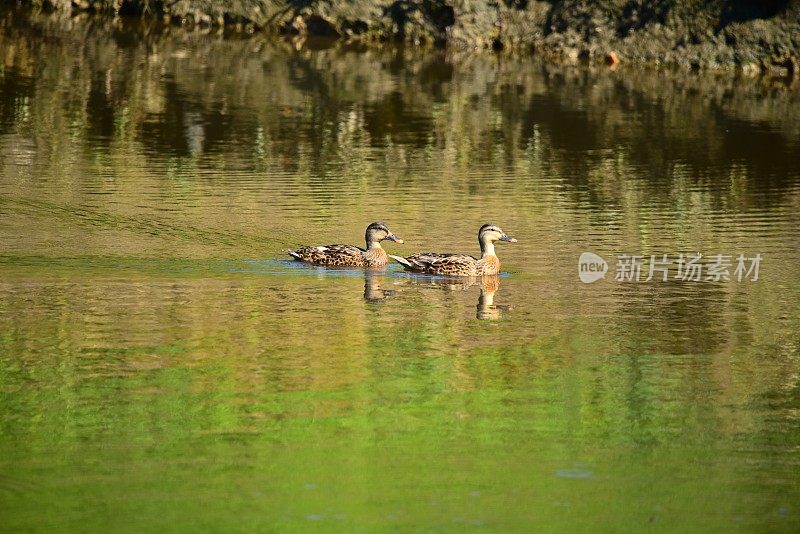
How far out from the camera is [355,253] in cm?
1380

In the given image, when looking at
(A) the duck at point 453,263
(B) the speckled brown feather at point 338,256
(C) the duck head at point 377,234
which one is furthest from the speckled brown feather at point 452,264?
(C) the duck head at point 377,234

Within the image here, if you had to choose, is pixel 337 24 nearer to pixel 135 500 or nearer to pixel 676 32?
pixel 676 32

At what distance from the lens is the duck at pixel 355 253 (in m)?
13.6

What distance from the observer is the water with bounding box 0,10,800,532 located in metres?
7.80

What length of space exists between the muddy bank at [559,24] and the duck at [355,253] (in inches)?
606

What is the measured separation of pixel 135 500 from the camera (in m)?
7.56

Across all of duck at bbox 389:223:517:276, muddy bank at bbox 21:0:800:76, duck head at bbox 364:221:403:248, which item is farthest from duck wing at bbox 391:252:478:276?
muddy bank at bbox 21:0:800:76

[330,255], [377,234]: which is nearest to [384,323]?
[330,255]

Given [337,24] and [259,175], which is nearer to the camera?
[259,175]

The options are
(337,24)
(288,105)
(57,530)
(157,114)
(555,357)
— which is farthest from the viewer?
(337,24)

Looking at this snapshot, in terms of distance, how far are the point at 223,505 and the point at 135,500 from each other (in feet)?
1.35

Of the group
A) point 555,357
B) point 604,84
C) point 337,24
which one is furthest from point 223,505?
point 337,24

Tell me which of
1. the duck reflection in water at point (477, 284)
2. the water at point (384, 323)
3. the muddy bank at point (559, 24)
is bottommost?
the duck reflection in water at point (477, 284)

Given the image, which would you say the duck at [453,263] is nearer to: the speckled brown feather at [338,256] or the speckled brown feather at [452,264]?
the speckled brown feather at [452,264]
